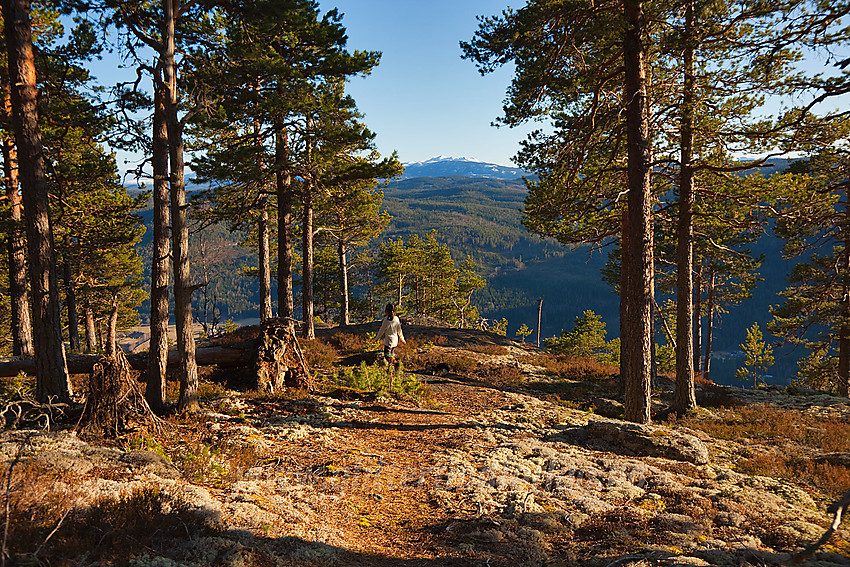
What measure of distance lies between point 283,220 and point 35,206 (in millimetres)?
8732

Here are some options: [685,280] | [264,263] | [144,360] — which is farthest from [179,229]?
[264,263]

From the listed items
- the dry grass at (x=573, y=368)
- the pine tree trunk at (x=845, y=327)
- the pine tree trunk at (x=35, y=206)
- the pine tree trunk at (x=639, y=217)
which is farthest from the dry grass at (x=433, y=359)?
the pine tree trunk at (x=845, y=327)

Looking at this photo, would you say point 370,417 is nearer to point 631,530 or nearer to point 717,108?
point 631,530

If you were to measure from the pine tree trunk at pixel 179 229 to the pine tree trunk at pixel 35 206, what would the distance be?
1.96 meters

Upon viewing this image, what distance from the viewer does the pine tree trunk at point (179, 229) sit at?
7934 millimetres

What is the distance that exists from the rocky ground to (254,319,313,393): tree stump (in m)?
1.26

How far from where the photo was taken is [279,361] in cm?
1120

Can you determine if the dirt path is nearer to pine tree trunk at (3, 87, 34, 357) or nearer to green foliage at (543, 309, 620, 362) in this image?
pine tree trunk at (3, 87, 34, 357)

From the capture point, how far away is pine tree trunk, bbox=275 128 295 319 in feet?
50.8

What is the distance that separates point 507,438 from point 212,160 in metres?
13.2

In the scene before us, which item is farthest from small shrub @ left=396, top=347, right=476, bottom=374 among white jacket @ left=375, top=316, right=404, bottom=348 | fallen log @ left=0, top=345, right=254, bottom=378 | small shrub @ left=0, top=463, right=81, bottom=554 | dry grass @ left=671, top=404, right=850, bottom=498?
small shrub @ left=0, top=463, right=81, bottom=554

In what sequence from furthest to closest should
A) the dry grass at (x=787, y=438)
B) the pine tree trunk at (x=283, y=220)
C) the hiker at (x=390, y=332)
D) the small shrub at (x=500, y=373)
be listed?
the small shrub at (x=500, y=373)
the pine tree trunk at (x=283, y=220)
the hiker at (x=390, y=332)
the dry grass at (x=787, y=438)

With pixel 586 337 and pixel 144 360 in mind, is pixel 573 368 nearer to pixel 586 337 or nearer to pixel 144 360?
pixel 144 360

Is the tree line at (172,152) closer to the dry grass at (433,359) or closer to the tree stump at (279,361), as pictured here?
the tree stump at (279,361)
